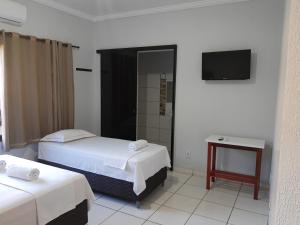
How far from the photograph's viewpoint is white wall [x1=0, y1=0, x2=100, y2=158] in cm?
345

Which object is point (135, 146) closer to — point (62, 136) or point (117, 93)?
point (62, 136)

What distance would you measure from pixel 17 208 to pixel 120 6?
3.30 meters

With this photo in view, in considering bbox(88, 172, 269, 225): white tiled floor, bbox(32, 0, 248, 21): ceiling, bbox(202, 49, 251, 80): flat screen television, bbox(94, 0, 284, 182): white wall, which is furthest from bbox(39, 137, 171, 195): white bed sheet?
bbox(32, 0, 248, 21): ceiling

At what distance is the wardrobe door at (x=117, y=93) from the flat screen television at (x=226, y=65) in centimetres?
146

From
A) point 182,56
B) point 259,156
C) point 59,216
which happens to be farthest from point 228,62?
point 59,216

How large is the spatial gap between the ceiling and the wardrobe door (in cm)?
71

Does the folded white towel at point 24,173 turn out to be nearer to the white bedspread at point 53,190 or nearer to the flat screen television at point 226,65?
the white bedspread at point 53,190

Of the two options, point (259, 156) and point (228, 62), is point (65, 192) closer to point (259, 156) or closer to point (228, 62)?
point (259, 156)

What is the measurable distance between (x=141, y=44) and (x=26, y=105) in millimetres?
2091

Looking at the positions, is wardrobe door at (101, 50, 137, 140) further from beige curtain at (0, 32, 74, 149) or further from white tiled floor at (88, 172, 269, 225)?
white tiled floor at (88, 172, 269, 225)

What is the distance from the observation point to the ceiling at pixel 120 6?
358 cm

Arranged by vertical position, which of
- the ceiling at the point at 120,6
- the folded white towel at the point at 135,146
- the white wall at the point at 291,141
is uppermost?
the ceiling at the point at 120,6

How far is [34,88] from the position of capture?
11.1ft

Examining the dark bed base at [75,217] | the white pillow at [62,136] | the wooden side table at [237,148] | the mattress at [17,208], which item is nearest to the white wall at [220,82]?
the wooden side table at [237,148]
